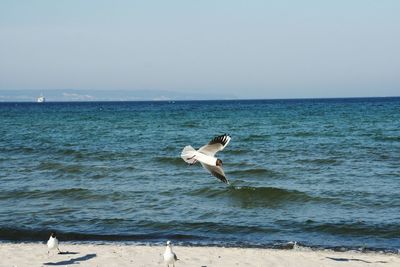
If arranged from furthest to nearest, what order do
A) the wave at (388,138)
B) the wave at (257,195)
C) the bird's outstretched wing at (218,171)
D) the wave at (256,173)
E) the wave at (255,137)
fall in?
the wave at (255,137) < the wave at (388,138) < the wave at (256,173) < the wave at (257,195) < the bird's outstretched wing at (218,171)

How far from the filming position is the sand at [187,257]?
12766 millimetres

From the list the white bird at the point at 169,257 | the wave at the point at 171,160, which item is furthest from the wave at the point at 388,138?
the white bird at the point at 169,257

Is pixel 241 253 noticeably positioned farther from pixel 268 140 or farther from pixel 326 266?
pixel 268 140

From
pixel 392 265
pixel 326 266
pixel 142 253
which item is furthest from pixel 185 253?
pixel 392 265

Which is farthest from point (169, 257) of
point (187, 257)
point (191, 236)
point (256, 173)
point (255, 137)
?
point (255, 137)

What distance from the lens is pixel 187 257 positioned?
518 inches

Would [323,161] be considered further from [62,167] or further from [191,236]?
[191,236]

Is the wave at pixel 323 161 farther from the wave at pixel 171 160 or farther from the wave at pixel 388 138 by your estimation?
the wave at pixel 388 138

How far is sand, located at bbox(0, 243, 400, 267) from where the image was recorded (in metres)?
12.8

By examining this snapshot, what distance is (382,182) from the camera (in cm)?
2177

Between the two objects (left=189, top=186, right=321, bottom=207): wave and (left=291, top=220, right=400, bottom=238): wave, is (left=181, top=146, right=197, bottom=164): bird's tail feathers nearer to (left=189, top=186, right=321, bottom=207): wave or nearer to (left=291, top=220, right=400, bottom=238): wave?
(left=291, top=220, right=400, bottom=238): wave

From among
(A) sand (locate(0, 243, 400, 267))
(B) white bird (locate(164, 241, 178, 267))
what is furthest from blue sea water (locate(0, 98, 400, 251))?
(B) white bird (locate(164, 241, 178, 267))


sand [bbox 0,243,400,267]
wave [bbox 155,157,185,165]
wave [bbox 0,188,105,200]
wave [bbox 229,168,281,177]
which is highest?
wave [bbox 229,168,281,177]

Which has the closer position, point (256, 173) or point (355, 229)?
point (355, 229)
